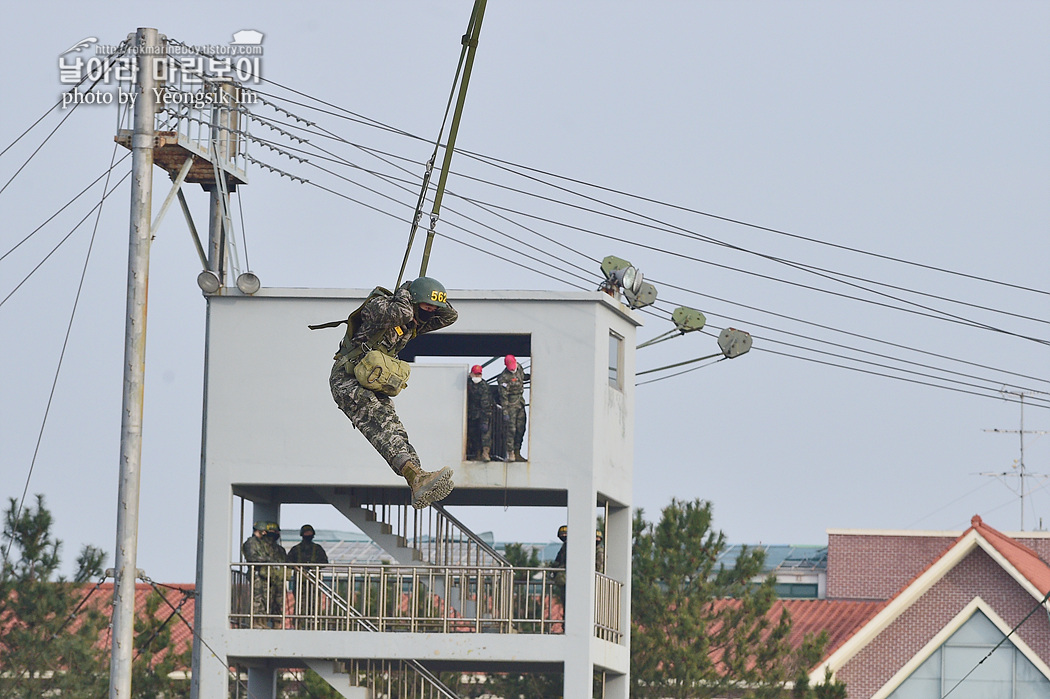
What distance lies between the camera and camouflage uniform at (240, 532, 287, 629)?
32.4 m

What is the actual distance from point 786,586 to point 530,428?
2926cm

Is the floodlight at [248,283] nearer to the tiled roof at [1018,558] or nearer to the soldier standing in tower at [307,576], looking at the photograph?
the soldier standing in tower at [307,576]

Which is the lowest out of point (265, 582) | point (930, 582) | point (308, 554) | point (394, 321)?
point (265, 582)

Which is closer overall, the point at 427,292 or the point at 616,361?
the point at 427,292

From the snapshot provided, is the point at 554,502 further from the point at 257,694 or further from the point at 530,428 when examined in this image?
the point at 257,694

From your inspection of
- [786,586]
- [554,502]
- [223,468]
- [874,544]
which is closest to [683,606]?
[554,502]

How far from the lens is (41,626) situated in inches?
1417

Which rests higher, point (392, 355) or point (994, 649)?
point (392, 355)

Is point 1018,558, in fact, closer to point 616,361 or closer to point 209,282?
point 616,361

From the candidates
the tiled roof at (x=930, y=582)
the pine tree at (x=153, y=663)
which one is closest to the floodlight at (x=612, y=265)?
the pine tree at (x=153, y=663)

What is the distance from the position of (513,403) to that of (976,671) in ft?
58.3

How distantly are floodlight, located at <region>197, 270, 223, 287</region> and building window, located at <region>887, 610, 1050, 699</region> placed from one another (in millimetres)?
20164

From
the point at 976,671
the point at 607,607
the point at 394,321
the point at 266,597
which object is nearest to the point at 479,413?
the point at 607,607

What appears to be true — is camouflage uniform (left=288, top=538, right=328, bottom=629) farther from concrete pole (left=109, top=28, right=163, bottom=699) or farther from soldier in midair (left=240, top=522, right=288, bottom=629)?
concrete pole (left=109, top=28, right=163, bottom=699)
